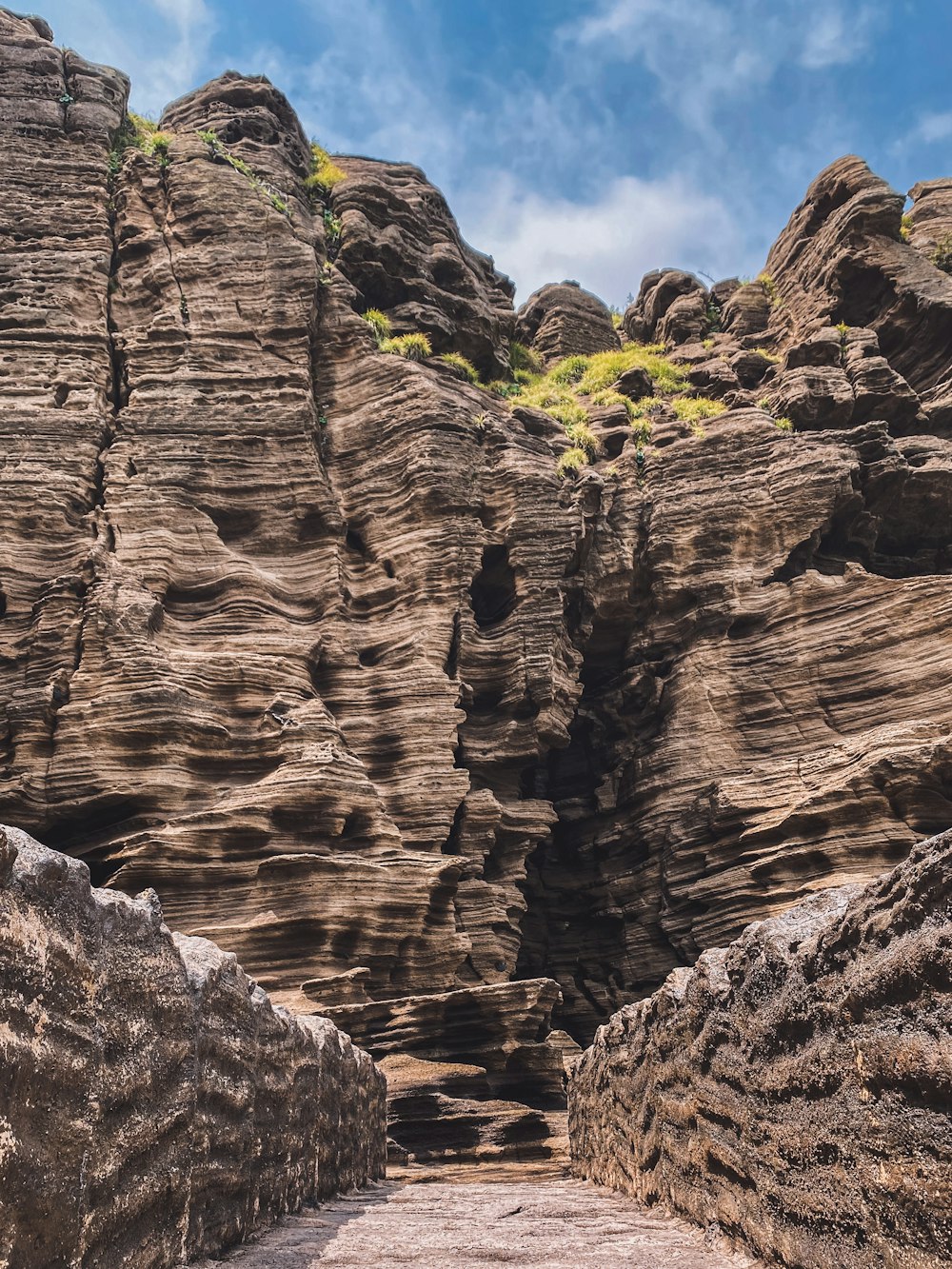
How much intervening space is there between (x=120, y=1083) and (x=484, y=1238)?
294cm

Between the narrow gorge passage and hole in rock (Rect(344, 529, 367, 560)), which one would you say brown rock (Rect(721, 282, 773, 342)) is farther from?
the narrow gorge passage

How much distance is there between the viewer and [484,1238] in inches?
213

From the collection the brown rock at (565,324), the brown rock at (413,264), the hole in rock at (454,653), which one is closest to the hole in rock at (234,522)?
the hole in rock at (454,653)

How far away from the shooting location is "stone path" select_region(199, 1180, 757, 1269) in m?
4.41

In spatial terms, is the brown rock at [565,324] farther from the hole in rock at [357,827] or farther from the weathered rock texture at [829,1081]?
the weathered rock texture at [829,1081]

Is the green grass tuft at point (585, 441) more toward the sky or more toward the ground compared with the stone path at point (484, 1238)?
more toward the sky

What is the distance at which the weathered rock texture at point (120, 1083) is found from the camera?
2.95m

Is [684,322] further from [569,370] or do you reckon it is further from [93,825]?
[93,825]

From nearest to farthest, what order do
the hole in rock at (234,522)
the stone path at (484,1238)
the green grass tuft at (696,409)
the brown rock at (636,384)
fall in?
the stone path at (484,1238) < the hole in rock at (234,522) < the green grass tuft at (696,409) < the brown rock at (636,384)

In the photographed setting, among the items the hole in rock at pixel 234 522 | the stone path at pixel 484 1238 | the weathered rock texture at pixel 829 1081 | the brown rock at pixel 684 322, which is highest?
the brown rock at pixel 684 322

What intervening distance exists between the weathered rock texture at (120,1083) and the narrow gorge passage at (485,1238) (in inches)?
14.3

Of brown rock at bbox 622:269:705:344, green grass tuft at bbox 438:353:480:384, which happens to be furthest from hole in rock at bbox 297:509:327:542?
brown rock at bbox 622:269:705:344

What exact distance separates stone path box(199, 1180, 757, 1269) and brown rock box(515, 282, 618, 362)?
34.8 metres

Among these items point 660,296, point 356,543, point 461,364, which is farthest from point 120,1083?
point 660,296
